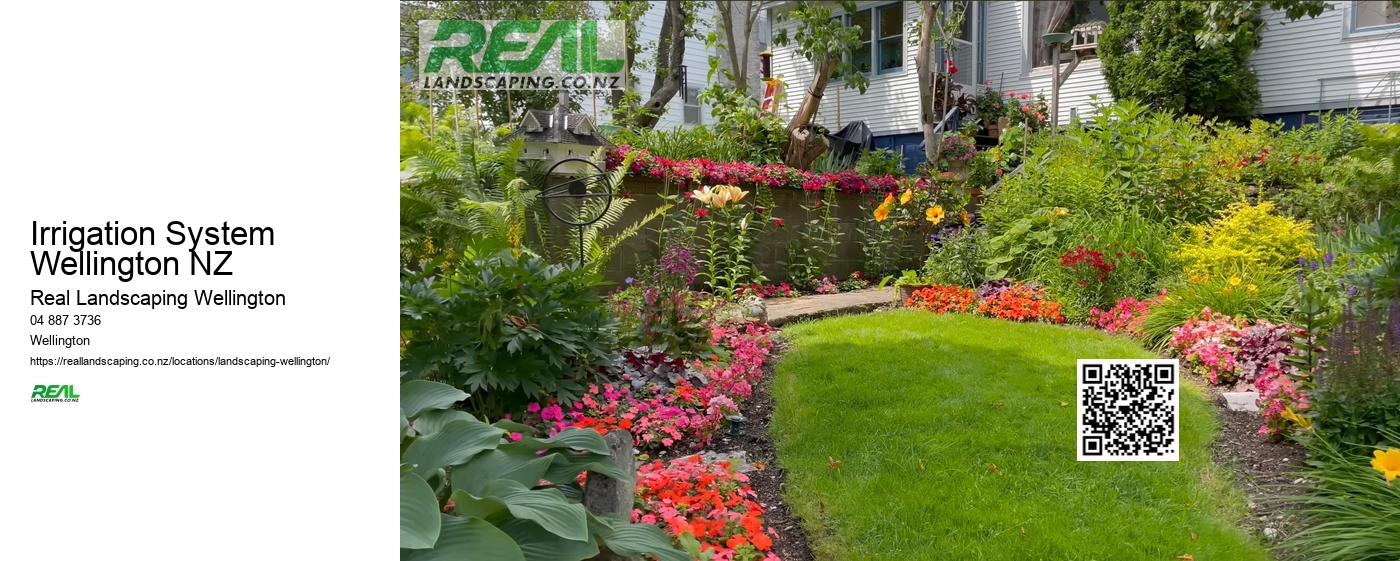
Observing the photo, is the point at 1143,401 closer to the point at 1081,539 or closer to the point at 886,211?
the point at 1081,539

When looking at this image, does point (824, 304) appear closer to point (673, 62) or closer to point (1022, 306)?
point (1022, 306)

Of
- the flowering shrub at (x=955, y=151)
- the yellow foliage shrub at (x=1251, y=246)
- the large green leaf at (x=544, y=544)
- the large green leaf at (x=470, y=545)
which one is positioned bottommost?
the large green leaf at (x=544, y=544)

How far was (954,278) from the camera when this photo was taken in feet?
25.1

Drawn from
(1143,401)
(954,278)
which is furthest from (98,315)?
(954,278)

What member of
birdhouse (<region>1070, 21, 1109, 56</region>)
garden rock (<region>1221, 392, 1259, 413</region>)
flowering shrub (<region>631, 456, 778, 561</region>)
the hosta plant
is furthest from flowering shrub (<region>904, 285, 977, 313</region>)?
birdhouse (<region>1070, 21, 1109, 56</region>)

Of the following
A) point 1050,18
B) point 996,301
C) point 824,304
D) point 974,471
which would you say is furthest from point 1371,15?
point 974,471

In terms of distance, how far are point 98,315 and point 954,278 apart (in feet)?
23.5

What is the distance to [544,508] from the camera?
5.92 feet

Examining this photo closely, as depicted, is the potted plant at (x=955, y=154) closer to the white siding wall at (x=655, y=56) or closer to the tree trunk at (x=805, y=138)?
the tree trunk at (x=805, y=138)

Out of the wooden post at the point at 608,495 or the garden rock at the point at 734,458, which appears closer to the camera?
the wooden post at the point at 608,495

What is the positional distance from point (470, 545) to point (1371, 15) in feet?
47.1

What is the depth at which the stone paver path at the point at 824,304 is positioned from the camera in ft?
21.7

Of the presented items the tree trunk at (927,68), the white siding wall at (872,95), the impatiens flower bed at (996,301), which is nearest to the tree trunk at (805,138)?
the tree trunk at (927,68)

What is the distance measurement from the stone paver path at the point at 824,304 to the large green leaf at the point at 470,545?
4.75 m
